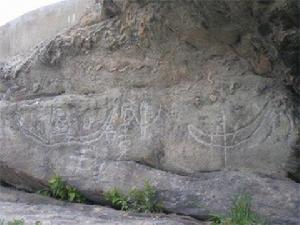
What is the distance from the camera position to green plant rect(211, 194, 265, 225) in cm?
436

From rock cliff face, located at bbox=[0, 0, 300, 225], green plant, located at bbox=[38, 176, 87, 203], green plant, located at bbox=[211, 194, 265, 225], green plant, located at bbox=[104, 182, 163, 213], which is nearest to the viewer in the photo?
green plant, located at bbox=[211, 194, 265, 225]

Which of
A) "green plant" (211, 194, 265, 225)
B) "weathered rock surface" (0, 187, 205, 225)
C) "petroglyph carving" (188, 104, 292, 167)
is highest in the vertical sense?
"petroglyph carving" (188, 104, 292, 167)

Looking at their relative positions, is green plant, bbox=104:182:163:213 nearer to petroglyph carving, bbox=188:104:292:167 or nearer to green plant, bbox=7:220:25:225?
petroglyph carving, bbox=188:104:292:167

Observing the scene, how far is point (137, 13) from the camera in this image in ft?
17.1

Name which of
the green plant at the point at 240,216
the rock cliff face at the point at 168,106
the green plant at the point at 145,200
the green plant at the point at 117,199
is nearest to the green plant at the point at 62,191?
the rock cliff face at the point at 168,106

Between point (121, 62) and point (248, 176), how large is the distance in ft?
5.13

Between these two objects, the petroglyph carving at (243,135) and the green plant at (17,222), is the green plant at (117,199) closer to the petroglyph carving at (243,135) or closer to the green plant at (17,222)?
the petroglyph carving at (243,135)

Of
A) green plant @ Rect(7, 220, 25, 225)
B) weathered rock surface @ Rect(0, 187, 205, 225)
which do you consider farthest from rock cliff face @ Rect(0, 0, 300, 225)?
green plant @ Rect(7, 220, 25, 225)

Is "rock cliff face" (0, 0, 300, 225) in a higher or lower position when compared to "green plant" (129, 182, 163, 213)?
higher

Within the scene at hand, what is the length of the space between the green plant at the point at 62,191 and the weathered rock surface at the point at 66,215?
0.32ft

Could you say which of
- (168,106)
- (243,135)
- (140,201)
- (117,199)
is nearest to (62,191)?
(117,199)

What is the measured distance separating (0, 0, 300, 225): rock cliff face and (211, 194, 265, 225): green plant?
0.09 meters

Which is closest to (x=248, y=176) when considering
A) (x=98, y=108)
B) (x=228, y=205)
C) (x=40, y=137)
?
(x=228, y=205)

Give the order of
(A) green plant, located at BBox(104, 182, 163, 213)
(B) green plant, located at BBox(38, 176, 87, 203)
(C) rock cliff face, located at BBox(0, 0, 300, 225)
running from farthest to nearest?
(B) green plant, located at BBox(38, 176, 87, 203) < (A) green plant, located at BBox(104, 182, 163, 213) < (C) rock cliff face, located at BBox(0, 0, 300, 225)
